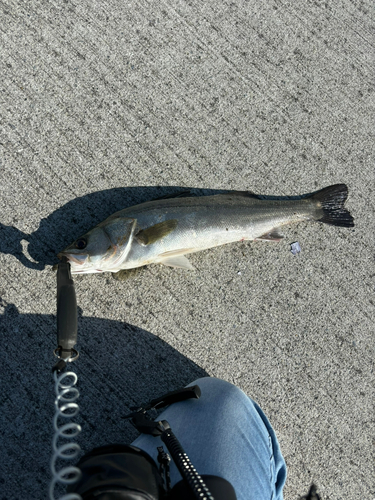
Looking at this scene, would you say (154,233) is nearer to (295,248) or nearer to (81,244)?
(81,244)

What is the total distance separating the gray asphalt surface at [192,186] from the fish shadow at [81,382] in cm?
1

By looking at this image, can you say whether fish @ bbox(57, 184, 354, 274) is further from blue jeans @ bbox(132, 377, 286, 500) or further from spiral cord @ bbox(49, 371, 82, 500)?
blue jeans @ bbox(132, 377, 286, 500)

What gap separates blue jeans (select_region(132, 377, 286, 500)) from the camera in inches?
83.4

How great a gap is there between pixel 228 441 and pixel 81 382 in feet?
3.86

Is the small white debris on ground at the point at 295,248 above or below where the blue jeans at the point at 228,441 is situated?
above

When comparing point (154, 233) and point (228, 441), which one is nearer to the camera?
point (228, 441)

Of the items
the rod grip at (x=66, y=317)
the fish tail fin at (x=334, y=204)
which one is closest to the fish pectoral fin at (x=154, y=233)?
the rod grip at (x=66, y=317)

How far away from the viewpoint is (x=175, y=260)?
2.66 metres

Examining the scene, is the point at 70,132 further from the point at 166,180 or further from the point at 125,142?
the point at 166,180

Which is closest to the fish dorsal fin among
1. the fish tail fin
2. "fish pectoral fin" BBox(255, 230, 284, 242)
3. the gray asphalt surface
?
the gray asphalt surface

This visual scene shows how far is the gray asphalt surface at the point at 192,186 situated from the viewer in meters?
2.70

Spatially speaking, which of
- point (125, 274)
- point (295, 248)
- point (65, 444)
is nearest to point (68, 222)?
point (125, 274)

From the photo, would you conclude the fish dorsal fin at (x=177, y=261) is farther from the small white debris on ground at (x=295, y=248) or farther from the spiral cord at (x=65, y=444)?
the spiral cord at (x=65, y=444)

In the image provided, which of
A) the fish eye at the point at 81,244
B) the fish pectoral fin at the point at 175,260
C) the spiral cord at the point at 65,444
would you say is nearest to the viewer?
the spiral cord at the point at 65,444
